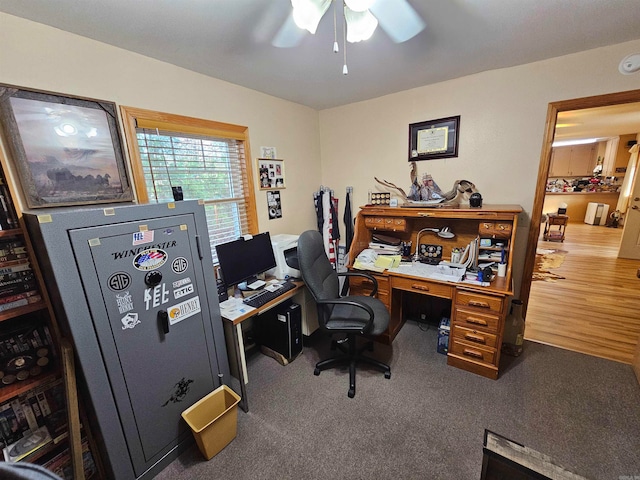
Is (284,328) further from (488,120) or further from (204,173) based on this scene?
(488,120)

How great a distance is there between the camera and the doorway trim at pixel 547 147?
6.22 ft

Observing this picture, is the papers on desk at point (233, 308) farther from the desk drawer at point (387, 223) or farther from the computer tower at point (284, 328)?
the desk drawer at point (387, 223)

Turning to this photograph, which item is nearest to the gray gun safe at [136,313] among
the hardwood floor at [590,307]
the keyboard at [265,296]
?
the keyboard at [265,296]

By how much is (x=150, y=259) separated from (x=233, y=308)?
2.32 ft

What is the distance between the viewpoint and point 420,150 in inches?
105

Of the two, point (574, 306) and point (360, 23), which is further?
point (574, 306)

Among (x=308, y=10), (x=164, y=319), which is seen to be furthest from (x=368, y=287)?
(x=308, y=10)

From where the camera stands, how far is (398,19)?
1.33 metres

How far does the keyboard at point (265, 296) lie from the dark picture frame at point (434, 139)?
5.95 ft

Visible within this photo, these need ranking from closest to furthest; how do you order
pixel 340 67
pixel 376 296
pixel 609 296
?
pixel 340 67 → pixel 376 296 → pixel 609 296

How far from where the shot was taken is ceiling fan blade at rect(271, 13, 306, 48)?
139cm

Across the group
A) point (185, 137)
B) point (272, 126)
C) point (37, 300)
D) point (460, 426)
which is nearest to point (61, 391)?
point (37, 300)

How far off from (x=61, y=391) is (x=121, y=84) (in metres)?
1.78

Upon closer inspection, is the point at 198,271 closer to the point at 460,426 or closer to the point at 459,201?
the point at 460,426
